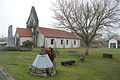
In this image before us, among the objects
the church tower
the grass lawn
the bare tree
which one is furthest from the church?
the grass lawn

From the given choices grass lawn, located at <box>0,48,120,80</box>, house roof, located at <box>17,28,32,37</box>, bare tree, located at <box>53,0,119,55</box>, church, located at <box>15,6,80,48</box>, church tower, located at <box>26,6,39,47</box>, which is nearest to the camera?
grass lawn, located at <box>0,48,120,80</box>

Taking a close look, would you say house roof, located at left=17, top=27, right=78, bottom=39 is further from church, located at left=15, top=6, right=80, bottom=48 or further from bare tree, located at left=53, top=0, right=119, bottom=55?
bare tree, located at left=53, top=0, right=119, bottom=55

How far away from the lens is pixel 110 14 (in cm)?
2539

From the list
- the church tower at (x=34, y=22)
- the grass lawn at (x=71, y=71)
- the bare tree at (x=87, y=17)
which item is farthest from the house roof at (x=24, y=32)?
the grass lawn at (x=71, y=71)

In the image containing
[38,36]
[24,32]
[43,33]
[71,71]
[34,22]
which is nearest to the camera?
[71,71]

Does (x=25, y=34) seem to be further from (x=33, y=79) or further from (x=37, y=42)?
(x=33, y=79)

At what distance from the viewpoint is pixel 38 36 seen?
158ft

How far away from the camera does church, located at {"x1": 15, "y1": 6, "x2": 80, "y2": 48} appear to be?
4722 centimetres

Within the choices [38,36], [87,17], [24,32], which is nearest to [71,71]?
[87,17]

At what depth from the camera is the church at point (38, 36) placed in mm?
47219

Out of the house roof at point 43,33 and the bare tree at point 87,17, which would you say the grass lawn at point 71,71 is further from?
→ the house roof at point 43,33

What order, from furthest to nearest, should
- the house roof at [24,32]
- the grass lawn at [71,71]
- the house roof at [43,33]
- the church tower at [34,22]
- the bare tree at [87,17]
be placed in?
1. the church tower at [34,22]
2. the house roof at [24,32]
3. the house roof at [43,33]
4. the bare tree at [87,17]
5. the grass lawn at [71,71]

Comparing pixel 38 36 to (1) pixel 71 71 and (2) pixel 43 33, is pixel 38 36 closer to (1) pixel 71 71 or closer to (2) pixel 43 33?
(2) pixel 43 33

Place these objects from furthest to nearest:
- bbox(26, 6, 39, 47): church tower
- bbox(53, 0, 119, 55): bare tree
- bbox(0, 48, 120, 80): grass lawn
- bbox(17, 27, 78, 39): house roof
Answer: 1. bbox(26, 6, 39, 47): church tower
2. bbox(17, 27, 78, 39): house roof
3. bbox(53, 0, 119, 55): bare tree
4. bbox(0, 48, 120, 80): grass lawn
